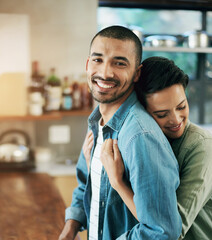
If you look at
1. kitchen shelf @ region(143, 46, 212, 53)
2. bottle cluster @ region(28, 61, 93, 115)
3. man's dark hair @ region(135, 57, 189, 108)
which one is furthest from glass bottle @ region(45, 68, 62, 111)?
man's dark hair @ region(135, 57, 189, 108)

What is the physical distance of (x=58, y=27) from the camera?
2.66 m

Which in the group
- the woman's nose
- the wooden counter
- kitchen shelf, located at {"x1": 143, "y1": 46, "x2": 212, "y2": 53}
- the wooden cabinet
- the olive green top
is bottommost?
the wooden cabinet

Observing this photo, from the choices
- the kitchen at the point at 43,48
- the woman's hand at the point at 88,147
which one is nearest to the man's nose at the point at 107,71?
the woman's hand at the point at 88,147

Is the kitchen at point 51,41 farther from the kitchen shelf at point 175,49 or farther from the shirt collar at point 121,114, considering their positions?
the shirt collar at point 121,114

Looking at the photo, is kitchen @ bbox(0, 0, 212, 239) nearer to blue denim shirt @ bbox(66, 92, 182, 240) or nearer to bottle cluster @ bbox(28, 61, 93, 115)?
bottle cluster @ bbox(28, 61, 93, 115)

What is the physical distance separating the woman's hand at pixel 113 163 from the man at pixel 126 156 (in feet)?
0.07

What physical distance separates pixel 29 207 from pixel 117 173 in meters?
1.09

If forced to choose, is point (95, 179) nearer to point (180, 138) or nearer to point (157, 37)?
point (180, 138)

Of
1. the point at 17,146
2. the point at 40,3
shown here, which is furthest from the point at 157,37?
the point at 17,146

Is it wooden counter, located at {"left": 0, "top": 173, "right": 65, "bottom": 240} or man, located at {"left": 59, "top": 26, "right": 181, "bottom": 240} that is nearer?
man, located at {"left": 59, "top": 26, "right": 181, "bottom": 240}

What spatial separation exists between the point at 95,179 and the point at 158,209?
342 mm

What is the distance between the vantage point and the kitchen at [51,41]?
2.61 m

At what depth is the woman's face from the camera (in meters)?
1.03

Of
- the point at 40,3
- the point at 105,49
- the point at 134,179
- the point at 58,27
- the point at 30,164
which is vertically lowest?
the point at 30,164
